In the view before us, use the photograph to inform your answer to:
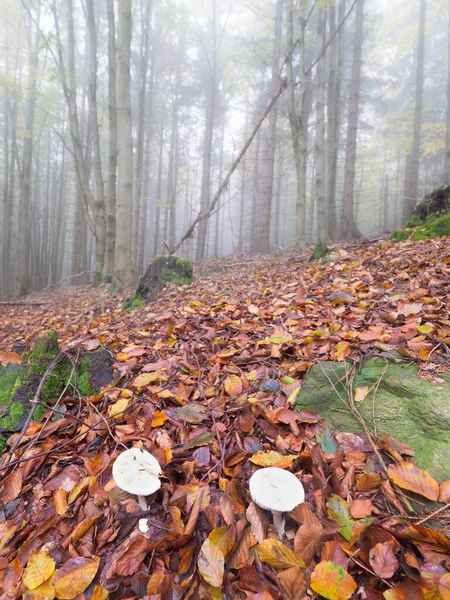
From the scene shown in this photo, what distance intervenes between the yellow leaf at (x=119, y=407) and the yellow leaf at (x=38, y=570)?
2.12 ft

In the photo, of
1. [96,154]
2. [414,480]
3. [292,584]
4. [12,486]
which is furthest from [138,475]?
[96,154]

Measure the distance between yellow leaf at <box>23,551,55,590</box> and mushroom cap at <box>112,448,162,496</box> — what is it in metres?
0.35

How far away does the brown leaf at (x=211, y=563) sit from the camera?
3.05ft

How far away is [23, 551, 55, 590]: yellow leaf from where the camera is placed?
988 mm

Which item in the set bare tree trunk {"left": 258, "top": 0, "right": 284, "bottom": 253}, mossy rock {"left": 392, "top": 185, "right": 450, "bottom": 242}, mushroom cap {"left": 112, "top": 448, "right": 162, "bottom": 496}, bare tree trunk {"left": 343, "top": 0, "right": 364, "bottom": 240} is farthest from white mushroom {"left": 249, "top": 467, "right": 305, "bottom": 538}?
bare tree trunk {"left": 258, "top": 0, "right": 284, "bottom": 253}

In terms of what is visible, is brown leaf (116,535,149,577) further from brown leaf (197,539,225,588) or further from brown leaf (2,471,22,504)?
brown leaf (2,471,22,504)

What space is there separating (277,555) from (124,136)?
6.36 metres

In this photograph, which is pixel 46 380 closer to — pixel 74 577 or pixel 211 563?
pixel 74 577

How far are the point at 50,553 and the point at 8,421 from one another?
0.93m

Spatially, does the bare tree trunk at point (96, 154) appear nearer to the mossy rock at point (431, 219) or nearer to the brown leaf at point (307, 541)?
the mossy rock at point (431, 219)

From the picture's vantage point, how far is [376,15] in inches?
476

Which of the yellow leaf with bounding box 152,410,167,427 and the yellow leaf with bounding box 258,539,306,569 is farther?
the yellow leaf with bounding box 152,410,167,427

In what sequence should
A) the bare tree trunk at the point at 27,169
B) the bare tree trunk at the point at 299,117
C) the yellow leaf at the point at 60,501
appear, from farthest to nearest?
the bare tree trunk at the point at 27,169, the bare tree trunk at the point at 299,117, the yellow leaf at the point at 60,501

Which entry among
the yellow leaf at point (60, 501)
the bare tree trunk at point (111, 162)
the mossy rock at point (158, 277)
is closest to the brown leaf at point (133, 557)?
the yellow leaf at point (60, 501)
